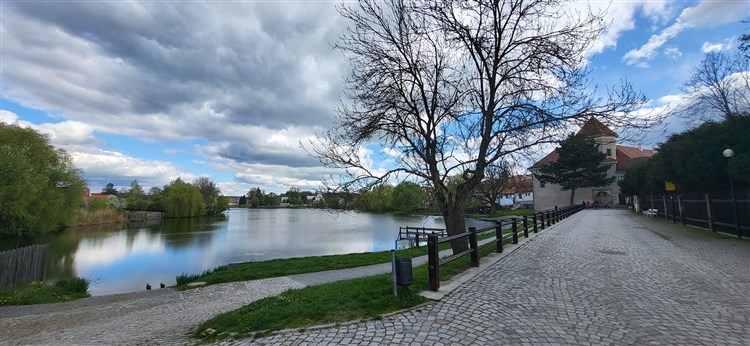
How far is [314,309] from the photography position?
5500mm

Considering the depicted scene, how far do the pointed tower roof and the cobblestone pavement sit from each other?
3.18 m

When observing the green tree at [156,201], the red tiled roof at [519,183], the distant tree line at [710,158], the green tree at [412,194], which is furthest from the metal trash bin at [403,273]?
the green tree at [156,201]

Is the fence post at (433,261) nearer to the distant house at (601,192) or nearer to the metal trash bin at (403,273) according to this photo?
the metal trash bin at (403,273)

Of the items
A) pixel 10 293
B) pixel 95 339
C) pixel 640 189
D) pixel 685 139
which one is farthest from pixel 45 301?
pixel 640 189

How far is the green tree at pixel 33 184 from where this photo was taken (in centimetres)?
2747

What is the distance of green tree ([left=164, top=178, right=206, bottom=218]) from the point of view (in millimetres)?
73062

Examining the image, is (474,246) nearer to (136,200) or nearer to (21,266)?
(21,266)

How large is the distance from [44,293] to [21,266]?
3428mm

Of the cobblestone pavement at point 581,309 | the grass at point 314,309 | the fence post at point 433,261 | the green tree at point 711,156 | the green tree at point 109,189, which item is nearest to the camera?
the cobblestone pavement at point 581,309

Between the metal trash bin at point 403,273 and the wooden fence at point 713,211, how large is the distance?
14357 millimetres

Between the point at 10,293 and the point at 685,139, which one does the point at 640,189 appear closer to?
the point at 685,139

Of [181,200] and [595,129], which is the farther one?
[181,200]

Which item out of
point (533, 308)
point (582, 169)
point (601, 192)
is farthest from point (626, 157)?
point (533, 308)

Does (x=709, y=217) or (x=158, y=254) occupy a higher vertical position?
(x=709, y=217)
